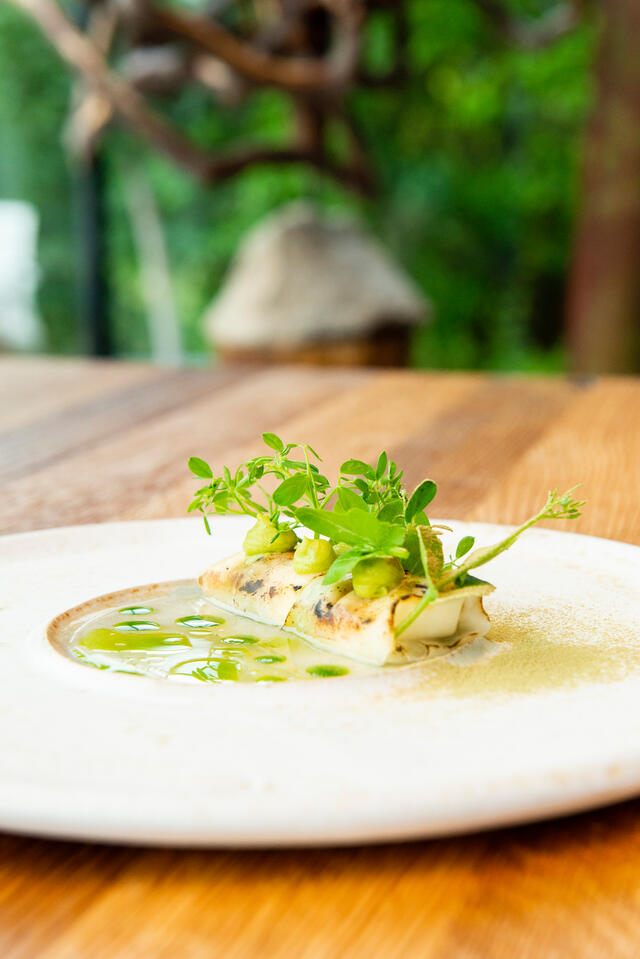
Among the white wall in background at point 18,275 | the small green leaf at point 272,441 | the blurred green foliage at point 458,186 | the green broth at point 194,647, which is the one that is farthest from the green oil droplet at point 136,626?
the blurred green foliage at point 458,186

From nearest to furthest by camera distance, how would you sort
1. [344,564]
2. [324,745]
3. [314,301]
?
[324,745] → [344,564] → [314,301]

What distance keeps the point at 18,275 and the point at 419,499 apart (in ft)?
12.7

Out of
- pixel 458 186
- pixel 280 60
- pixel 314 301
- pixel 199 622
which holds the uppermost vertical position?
pixel 280 60

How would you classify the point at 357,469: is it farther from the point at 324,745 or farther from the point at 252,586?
the point at 324,745

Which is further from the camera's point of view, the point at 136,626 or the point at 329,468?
the point at 329,468

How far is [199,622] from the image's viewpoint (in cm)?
58

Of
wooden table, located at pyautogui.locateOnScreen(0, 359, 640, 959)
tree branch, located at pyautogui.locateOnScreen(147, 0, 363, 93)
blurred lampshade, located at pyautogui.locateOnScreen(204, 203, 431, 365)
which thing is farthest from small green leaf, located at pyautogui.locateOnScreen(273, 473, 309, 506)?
blurred lampshade, located at pyautogui.locateOnScreen(204, 203, 431, 365)

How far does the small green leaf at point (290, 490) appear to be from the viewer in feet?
1.91

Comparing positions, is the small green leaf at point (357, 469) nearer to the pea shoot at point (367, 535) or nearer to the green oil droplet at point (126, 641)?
the pea shoot at point (367, 535)

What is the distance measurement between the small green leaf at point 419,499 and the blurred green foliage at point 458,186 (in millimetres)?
4621

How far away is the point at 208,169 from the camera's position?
3.68m

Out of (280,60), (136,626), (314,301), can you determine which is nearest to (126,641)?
(136,626)

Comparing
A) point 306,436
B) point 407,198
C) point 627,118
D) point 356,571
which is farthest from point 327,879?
point 407,198

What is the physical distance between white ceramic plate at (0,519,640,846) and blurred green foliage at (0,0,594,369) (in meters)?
4.69
